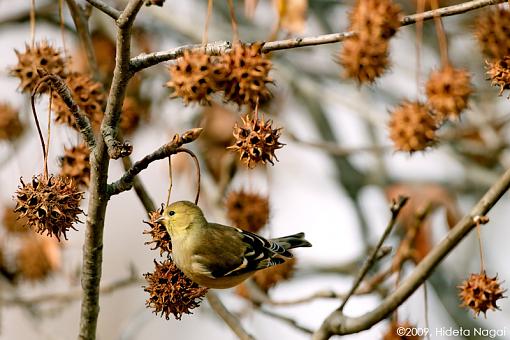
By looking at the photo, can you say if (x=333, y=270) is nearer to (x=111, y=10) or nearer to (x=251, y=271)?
(x=251, y=271)

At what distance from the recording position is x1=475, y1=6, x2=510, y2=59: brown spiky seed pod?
9.69ft

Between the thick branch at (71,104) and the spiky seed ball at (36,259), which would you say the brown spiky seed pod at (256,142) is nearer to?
the thick branch at (71,104)

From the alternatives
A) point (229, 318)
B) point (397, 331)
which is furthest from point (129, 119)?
point (397, 331)

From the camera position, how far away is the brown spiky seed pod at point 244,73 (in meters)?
2.55

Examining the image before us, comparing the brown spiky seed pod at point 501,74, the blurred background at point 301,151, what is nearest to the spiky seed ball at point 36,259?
the blurred background at point 301,151

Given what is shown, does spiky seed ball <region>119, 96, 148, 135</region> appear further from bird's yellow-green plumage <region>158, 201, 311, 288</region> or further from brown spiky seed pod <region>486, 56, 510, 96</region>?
brown spiky seed pod <region>486, 56, 510, 96</region>

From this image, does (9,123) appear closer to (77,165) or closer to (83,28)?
(83,28)

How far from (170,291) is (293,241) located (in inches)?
41.7

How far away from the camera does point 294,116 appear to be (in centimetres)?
688

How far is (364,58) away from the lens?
9.61 feet

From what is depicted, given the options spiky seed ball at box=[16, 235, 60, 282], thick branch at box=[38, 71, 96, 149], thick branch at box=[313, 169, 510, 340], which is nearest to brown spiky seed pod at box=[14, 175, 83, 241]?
thick branch at box=[38, 71, 96, 149]

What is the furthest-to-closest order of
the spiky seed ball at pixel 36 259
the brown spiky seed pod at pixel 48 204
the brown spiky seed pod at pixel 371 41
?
the spiky seed ball at pixel 36 259 < the brown spiky seed pod at pixel 371 41 < the brown spiky seed pod at pixel 48 204

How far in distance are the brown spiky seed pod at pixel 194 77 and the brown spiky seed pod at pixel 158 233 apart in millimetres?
356

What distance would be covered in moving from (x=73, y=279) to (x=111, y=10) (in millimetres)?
2424
